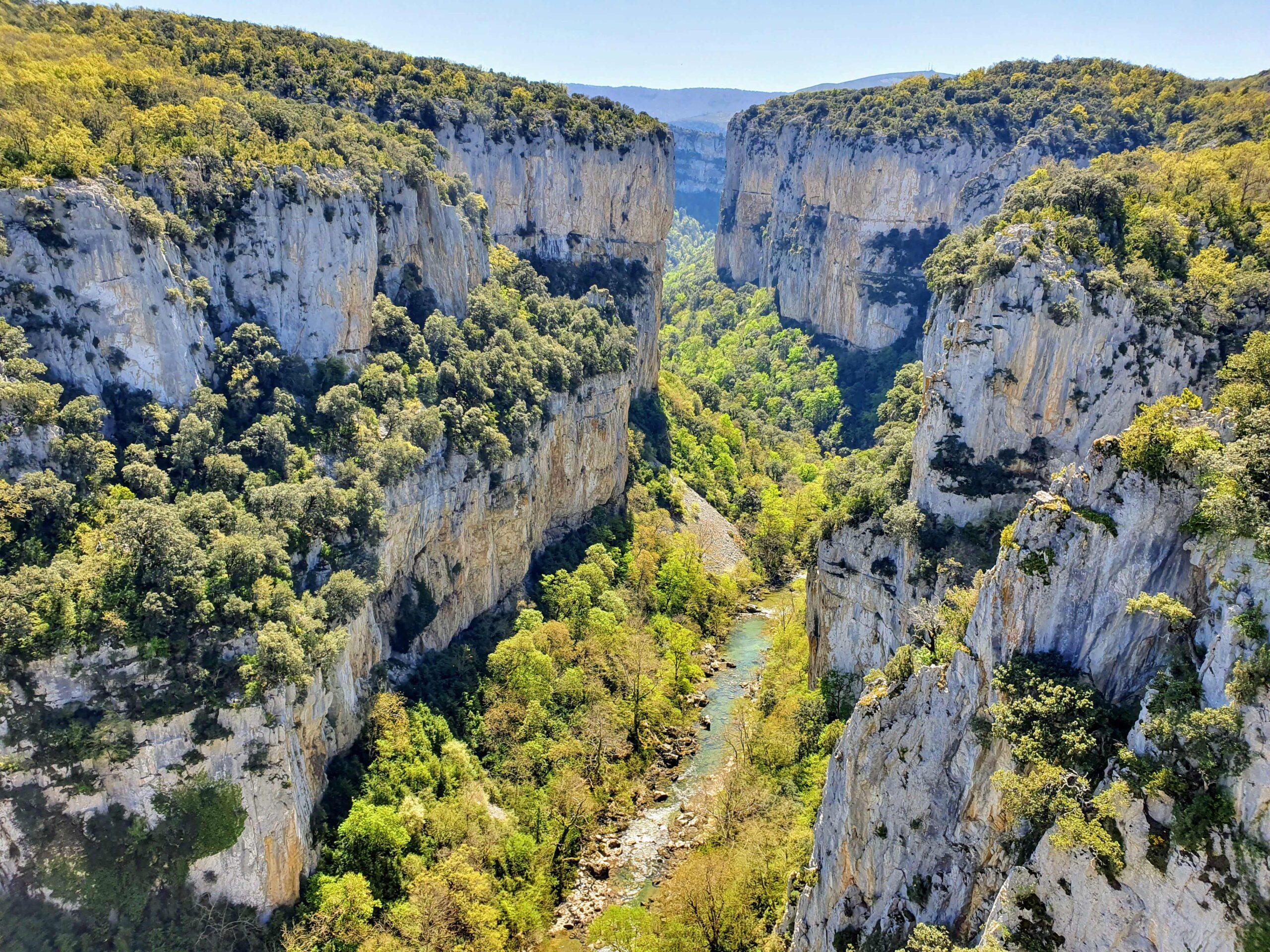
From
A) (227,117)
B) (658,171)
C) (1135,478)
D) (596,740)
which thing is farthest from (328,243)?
(658,171)

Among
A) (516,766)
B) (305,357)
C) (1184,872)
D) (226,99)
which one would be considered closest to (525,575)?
(516,766)

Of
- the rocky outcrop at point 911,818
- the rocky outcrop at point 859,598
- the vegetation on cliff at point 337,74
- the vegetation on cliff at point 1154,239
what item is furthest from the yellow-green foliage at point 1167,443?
the vegetation on cliff at point 337,74

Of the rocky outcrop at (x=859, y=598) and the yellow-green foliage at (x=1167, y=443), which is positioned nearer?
the yellow-green foliage at (x=1167, y=443)

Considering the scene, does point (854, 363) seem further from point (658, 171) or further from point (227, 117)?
point (227, 117)

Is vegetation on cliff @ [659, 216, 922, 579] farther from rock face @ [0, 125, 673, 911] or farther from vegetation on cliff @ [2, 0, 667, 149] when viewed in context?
vegetation on cliff @ [2, 0, 667, 149]

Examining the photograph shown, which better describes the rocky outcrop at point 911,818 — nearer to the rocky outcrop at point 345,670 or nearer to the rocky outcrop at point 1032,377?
the rocky outcrop at point 1032,377
